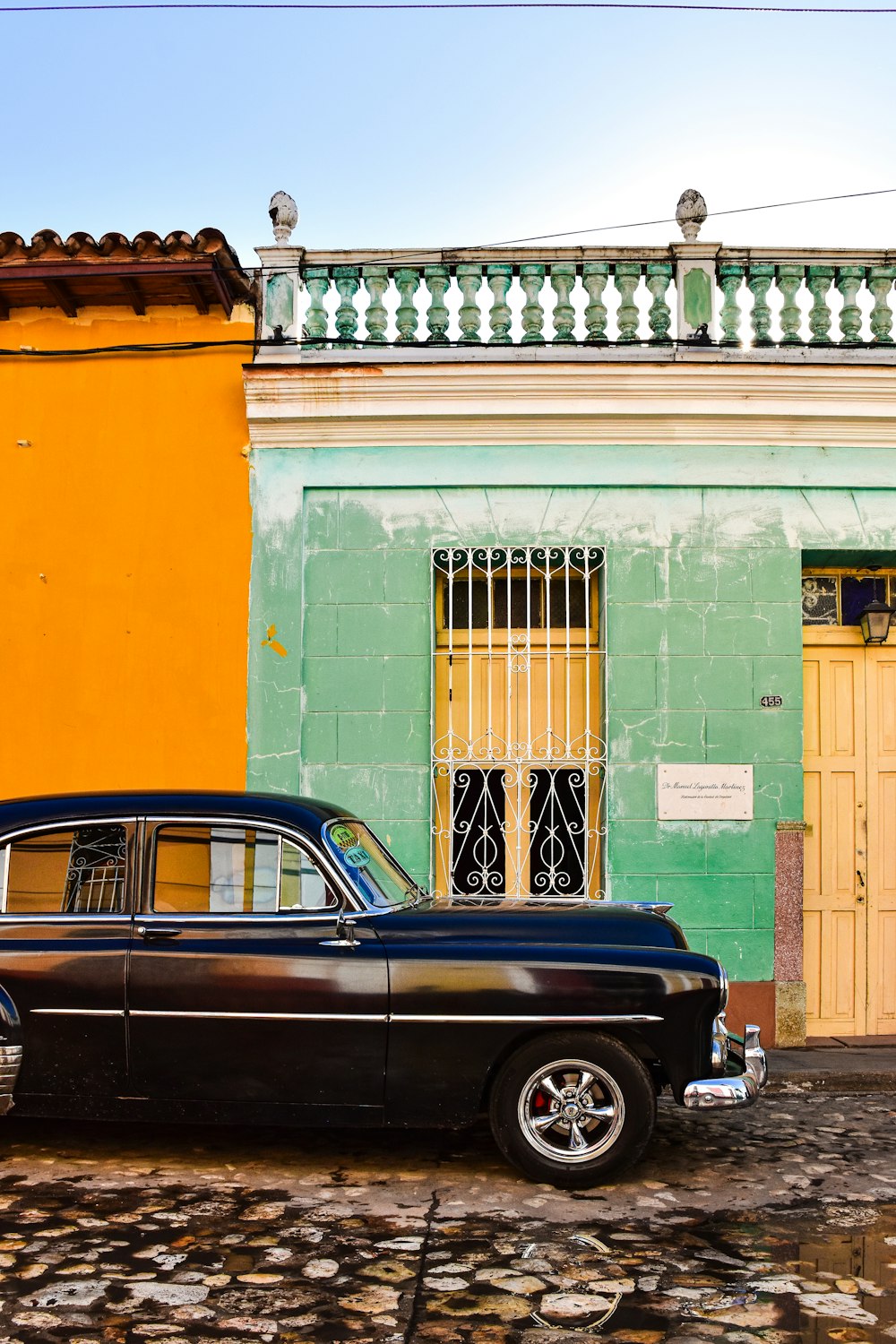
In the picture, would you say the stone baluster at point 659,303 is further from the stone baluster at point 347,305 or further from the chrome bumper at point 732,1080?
the chrome bumper at point 732,1080

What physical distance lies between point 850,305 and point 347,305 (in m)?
3.49

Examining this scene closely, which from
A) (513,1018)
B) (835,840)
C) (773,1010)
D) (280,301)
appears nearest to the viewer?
(513,1018)

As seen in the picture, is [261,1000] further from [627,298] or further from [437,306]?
[627,298]

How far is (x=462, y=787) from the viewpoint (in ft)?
27.0

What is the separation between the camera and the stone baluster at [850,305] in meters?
8.40

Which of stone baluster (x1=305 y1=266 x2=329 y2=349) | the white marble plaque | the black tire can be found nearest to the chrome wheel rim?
the black tire

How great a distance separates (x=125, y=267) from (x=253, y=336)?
97 centimetres

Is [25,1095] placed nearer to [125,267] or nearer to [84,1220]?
[84,1220]

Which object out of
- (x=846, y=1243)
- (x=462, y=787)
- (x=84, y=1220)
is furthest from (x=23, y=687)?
(x=846, y=1243)

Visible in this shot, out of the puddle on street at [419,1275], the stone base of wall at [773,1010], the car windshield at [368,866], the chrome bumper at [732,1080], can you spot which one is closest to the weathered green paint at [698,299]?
the stone base of wall at [773,1010]

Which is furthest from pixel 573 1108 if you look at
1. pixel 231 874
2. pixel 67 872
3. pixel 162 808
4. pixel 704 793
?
pixel 704 793

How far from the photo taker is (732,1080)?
491cm

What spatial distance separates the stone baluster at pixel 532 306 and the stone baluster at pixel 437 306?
1.75ft

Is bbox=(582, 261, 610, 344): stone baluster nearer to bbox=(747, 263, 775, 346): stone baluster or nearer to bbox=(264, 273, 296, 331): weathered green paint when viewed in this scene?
bbox=(747, 263, 775, 346): stone baluster
